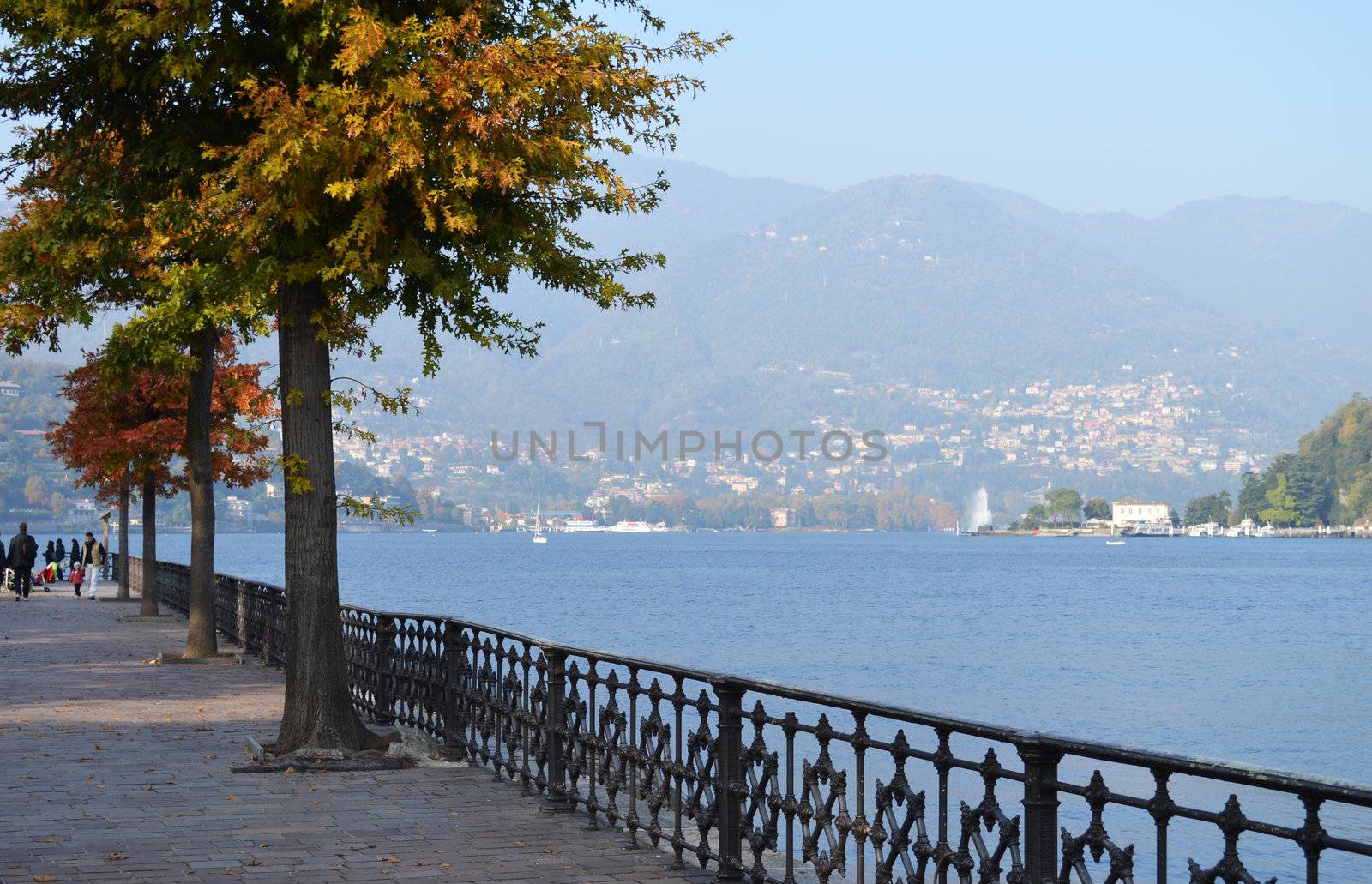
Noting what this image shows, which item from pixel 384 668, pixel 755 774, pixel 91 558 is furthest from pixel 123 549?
pixel 755 774

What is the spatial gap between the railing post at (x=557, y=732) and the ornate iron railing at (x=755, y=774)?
1cm

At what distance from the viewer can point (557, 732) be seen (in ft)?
37.0

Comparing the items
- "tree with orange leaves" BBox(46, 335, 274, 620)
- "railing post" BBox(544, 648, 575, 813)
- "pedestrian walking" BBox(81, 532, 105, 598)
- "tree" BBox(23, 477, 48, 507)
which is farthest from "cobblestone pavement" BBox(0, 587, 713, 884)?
"tree" BBox(23, 477, 48, 507)

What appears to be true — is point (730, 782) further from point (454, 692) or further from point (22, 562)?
point (22, 562)

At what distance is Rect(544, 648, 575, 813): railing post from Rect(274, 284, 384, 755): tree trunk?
2877 millimetres

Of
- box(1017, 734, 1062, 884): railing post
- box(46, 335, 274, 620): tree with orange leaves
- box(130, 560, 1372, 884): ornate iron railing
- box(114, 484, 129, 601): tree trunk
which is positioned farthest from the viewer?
box(114, 484, 129, 601): tree trunk

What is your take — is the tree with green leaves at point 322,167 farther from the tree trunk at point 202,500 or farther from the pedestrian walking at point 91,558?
the pedestrian walking at point 91,558

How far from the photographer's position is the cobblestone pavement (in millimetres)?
9078

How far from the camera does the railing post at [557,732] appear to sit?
36.8 feet

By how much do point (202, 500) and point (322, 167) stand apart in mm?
14720

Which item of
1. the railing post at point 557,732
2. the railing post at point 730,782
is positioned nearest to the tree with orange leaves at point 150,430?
the railing post at point 557,732

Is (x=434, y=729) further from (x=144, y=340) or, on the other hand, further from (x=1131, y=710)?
(x=1131, y=710)

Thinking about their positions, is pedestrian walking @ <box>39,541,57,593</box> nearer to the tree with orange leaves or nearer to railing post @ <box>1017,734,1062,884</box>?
the tree with orange leaves

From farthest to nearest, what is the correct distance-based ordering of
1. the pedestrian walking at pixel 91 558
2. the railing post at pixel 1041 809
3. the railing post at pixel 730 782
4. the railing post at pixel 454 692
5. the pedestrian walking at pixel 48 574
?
1. the pedestrian walking at pixel 48 574
2. the pedestrian walking at pixel 91 558
3. the railing post at pixel 454 692
4. the railing post at pixel 730 782
5. the railing post at pixel 1041 809
